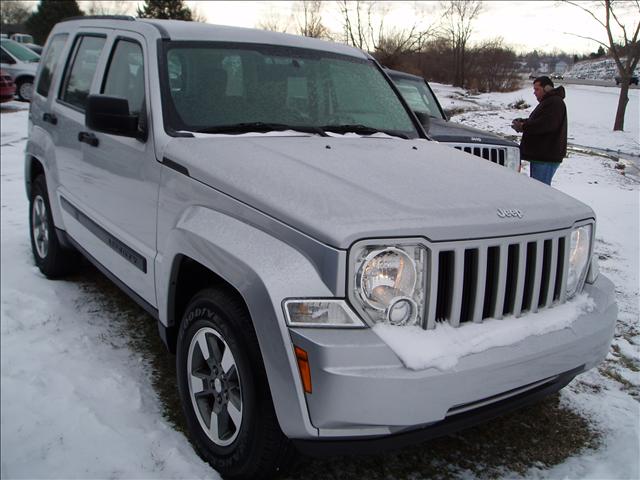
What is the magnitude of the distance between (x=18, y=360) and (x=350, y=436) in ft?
7.37

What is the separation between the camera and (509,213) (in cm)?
231

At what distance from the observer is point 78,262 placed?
15.3ft

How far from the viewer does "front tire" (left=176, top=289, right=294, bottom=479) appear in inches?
85.9

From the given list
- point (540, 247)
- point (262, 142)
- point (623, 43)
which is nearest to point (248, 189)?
point (262, 142)

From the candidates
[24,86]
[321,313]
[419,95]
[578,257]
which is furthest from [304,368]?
[24,86]

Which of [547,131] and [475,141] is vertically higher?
[547,131]

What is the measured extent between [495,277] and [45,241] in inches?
147

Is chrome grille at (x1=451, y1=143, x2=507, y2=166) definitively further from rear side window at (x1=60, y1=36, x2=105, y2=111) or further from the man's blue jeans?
rear side window at (x1=60, y1=36, x2=105, y2=111)

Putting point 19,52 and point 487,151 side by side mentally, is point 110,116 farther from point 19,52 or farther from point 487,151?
point 19,52

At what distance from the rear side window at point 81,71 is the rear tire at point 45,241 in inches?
31.3

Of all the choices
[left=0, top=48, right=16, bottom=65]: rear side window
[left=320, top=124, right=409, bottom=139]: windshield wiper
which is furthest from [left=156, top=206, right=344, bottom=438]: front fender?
[left=0, top=48, right=16, bottom=65]: rear side window

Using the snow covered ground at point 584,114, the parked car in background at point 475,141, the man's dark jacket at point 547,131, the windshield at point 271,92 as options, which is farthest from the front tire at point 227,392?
the man's dark jacket at point 547,131

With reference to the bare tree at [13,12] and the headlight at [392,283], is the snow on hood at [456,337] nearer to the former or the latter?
the headlight at [392,283]

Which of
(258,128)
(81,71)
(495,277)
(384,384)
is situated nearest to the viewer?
(384,384)
